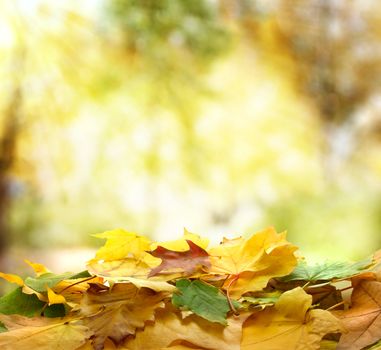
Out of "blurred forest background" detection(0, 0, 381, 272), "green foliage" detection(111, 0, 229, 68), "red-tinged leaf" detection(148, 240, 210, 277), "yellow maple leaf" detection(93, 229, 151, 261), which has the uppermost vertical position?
"green foliage" detection(111, 0, 229, 68)

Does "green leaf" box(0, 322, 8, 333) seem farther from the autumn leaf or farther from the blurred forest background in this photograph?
the blurred forest background

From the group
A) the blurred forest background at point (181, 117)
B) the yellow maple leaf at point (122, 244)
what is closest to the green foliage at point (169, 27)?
the blurred forest background at point (181, 117)

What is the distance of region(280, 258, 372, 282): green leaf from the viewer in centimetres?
30

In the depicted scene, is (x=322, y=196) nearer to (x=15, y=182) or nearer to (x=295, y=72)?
(x=295, y=72)

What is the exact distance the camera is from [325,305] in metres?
0.30

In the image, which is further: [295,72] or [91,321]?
[295,72]

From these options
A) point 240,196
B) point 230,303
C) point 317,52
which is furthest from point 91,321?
point 317,52

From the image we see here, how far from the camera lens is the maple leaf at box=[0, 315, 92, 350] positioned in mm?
265

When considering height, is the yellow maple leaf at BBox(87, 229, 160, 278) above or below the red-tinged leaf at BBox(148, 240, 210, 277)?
above

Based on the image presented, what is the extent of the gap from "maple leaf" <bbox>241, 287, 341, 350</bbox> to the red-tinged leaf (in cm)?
4

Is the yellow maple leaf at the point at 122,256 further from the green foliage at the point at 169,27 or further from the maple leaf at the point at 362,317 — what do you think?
the green foliage at the point at 169,27

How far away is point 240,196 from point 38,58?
1.09 m

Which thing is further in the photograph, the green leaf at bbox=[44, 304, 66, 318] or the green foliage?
the green foliage

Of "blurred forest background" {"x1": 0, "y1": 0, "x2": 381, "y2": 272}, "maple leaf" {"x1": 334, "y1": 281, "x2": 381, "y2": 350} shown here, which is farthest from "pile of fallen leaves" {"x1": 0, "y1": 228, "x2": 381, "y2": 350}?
"blurred forest background" {"x1": 0, "y1": 0, "x2": 381, "y2": 272}
